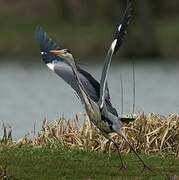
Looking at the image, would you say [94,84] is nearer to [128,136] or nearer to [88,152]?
[88,152]

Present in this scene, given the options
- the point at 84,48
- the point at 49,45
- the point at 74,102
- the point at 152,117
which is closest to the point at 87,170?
the point at 49,45

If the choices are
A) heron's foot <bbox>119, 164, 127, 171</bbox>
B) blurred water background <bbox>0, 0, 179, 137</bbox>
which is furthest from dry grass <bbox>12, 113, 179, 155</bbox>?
blurred water background <bbox>0, 0, 179, 137</bbox>

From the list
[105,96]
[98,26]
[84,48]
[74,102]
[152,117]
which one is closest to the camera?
[105,96]

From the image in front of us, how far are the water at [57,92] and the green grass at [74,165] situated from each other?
11.9 ft

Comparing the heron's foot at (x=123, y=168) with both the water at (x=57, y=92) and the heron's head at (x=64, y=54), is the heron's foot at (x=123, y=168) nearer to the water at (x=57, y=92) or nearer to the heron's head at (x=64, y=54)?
the heron's head at (x=64, y=54)

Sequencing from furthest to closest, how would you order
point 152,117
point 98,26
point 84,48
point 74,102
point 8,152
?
point 98,26
point 84,48
point 74,102
point 152,117
point 8,152

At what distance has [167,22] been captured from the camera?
35531 millimetres

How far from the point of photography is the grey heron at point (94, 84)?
30.2ft

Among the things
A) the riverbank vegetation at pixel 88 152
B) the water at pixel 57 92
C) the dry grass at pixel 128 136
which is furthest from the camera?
the water at pixel 57 92

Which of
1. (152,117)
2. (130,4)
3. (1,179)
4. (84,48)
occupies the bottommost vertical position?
(1,179)

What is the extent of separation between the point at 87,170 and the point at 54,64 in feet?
3.49

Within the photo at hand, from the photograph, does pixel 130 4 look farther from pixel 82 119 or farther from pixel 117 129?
pixel 82 119

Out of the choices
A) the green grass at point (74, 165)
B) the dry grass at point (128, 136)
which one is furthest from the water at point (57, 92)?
the green grass at point (74, 165)

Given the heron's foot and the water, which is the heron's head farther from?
the water
